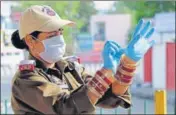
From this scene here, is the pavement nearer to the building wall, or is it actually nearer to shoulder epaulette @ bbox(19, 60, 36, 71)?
shoulder epaulette @ bbox(19, 60, 36, 71)

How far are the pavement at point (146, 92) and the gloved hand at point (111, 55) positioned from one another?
29.5 ft

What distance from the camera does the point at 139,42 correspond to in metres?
1.89

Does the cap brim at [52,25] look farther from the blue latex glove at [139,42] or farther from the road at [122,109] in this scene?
the road at [122,109]

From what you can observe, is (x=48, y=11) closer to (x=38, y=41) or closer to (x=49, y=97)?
(x=38, y=41)

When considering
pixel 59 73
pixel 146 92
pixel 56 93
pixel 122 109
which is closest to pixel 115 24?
pixel 146 92

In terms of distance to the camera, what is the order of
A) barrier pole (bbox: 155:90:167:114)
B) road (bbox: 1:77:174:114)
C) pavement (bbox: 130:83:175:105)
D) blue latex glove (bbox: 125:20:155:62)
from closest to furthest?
blue latex glove (bbox: 125:20:155:62)
barrier pole (bbox: 155:90:167:114)
road (bbox: 1:77:174:114)
pavement (bbox: 130:83:175:105)

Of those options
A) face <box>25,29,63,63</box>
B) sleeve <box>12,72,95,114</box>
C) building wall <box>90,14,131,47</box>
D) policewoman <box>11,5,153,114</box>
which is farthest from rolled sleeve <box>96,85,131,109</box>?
building wall <box>90,14,131,47</box>

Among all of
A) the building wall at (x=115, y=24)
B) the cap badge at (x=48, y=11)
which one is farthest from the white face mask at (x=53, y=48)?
the building wall at (x=115, y=24)

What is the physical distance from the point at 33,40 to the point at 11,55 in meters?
6.52

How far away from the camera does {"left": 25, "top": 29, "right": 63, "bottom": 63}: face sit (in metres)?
2.11

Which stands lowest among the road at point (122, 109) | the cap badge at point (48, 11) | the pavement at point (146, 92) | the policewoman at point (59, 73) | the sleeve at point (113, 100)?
the pavement at point (146, 92)

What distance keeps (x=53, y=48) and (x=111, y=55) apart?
0.32 meters

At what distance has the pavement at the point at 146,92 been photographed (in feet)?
36.5

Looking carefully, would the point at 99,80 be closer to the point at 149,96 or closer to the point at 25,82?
the point at 25,82
